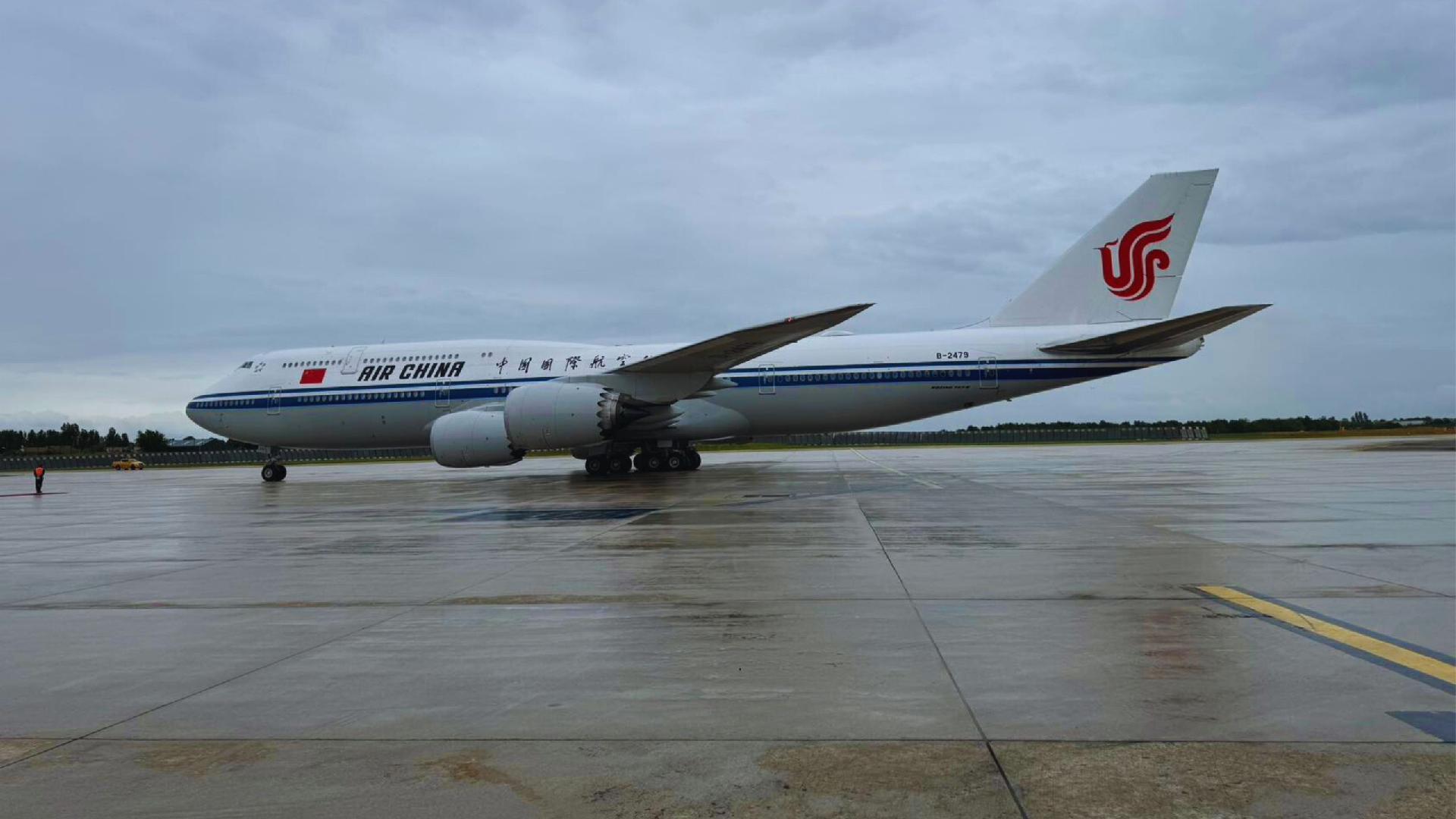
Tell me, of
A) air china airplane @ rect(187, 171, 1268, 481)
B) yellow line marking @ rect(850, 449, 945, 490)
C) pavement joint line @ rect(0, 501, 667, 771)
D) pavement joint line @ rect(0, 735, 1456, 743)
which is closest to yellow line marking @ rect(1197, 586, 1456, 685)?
pavement joint line @ rect(0, 735, 1456, 743)

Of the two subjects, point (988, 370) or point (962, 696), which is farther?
point (988, 370)

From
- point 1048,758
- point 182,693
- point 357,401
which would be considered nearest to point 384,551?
point 182,693

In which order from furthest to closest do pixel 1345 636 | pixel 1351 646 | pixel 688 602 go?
1. pixel 688 602
2. pixel 1345 636
3. pixel 1351 646

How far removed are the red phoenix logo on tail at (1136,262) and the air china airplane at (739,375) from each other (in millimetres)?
40

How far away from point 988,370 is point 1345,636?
19060mm

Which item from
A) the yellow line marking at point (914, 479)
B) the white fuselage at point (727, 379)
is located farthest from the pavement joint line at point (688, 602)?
the white fuselage at point (727, 379)

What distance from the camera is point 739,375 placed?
2511 centimetres

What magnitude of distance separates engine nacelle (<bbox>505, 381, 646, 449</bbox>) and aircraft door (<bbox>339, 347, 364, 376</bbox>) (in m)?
7.74

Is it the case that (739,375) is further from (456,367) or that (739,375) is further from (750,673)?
(750,673)

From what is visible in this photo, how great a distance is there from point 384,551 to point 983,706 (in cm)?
786

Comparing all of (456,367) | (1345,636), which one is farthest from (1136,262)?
(1345,636)

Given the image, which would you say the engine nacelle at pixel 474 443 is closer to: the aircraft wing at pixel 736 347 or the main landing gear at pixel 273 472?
the aircraft wing at pixel 736 347

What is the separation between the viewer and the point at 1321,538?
9.48m

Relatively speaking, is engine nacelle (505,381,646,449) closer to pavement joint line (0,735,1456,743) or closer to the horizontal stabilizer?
the horizontal stabilizer
